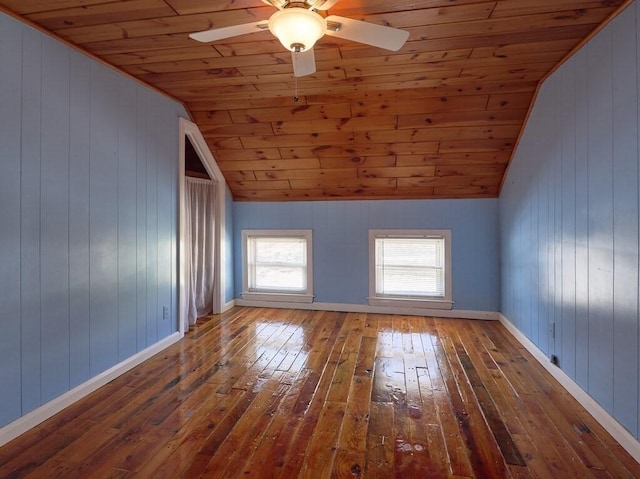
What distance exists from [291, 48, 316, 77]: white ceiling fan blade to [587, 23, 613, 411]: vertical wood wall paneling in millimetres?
1765

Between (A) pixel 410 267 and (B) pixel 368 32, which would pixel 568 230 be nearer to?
(B) pixel 368 32

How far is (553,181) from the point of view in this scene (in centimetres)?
281

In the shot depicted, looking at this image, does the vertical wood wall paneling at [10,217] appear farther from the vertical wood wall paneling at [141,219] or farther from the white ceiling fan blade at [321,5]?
the white ceiling fan blade at [321,5]

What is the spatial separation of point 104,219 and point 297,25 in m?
2.05

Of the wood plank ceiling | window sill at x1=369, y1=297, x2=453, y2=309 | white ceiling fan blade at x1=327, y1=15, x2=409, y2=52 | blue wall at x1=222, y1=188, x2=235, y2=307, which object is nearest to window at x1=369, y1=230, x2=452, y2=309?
window sill at x1=369, y1=297, x2=453, y2=309

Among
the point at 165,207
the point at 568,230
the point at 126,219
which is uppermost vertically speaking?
the point at 165,207

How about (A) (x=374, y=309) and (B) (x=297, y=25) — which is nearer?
(B) (x=297, y=25)

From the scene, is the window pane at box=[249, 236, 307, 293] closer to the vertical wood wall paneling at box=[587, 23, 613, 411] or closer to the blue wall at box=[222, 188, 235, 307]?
the blue wall at box=[222, 188, 235, 307]

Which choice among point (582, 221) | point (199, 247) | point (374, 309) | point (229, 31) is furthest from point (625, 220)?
point (199, 247)

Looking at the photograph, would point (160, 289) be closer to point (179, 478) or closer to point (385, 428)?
point (179, 478)

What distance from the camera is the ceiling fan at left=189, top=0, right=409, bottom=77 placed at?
1.65 meters

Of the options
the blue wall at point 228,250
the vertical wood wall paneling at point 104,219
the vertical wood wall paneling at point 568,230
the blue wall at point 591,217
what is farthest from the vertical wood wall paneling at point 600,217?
the blue wall at point 228,250

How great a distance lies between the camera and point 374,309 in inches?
188

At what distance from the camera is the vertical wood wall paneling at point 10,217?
6.53 feet
